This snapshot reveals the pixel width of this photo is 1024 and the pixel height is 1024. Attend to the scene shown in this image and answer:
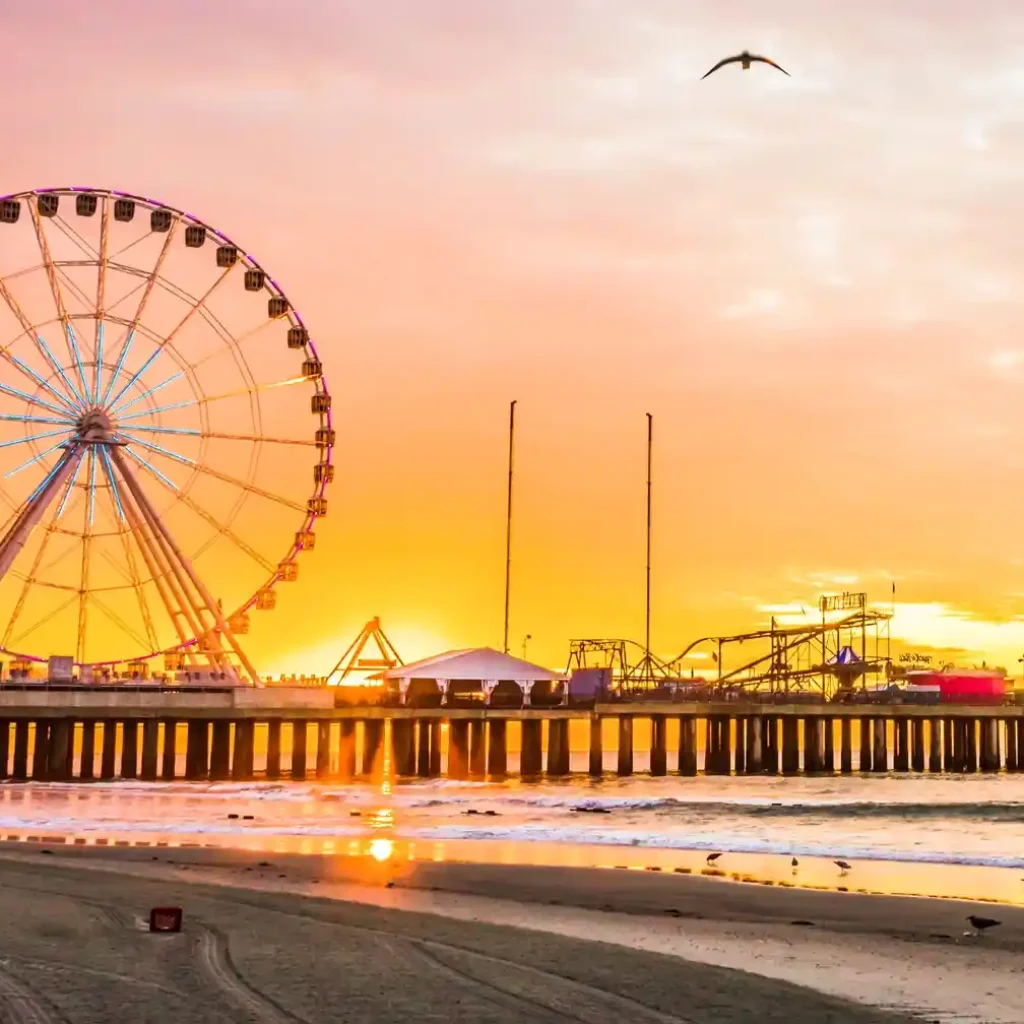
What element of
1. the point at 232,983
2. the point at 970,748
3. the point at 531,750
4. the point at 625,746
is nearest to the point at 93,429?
the point at 531,750

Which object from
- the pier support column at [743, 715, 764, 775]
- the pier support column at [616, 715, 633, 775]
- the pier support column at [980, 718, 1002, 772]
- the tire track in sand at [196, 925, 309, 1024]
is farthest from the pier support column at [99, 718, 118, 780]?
the pier support column at [980, 718, 1002, 772]

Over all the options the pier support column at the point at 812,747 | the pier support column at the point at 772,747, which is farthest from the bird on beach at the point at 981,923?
the pier support column at the point at 812,747

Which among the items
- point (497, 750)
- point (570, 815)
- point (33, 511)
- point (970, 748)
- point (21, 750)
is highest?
point (33, 511)

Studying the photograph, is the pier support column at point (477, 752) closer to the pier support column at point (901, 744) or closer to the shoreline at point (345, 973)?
the pier support column at point (901, 744)

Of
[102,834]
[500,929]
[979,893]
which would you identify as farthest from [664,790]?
[500,929]

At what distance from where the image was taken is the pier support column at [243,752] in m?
60.7

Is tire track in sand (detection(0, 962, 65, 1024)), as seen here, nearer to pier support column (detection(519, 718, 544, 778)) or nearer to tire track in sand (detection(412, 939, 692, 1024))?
tire track in sand (detection(412, 939, 692, 1024))

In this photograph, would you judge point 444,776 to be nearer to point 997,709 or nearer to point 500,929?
point 997,709

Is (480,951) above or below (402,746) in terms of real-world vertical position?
below

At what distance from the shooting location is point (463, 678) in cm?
7000

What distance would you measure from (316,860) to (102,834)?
845 centimetres

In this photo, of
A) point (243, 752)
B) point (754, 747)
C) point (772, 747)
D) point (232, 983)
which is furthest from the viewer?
point (772, 747)

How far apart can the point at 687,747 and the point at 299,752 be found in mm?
18790

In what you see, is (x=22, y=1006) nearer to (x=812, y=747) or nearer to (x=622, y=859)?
(x=622, y=859)
